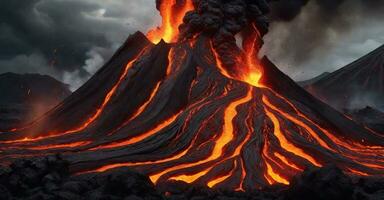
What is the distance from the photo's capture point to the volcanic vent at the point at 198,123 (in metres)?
26.5

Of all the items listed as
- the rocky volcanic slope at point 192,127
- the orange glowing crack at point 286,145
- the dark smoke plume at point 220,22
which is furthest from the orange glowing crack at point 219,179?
the dark smoke plume at point 220,22

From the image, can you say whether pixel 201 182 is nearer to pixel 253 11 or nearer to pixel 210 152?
pixel 210 152

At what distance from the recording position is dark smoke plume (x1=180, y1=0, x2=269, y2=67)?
39.5m

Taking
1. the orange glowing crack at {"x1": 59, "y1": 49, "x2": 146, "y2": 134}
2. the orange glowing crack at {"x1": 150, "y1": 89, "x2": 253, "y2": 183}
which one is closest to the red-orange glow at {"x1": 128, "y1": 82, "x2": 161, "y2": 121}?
the orange glowing crack at {"x1": 59, "y1": 49, "x2": 146, "y2": 134}

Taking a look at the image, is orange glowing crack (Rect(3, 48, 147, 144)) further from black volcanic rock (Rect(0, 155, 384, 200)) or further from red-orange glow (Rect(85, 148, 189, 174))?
black volcanic rock (Rect(0, 155, 384, 200))

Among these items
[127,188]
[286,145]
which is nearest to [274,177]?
[286,145]

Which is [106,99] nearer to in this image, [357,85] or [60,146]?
[60,146]

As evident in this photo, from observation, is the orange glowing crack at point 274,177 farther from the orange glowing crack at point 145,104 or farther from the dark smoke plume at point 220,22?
the dark smoke plume at point 220,22

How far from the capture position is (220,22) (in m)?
39.8

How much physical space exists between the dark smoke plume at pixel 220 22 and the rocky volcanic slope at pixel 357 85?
43367 millimetres

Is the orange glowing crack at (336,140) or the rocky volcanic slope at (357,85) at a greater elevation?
the rocky volcanic slope at (357,85)

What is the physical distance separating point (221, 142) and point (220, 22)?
1294cm

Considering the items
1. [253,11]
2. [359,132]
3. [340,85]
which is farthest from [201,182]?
[340,85]

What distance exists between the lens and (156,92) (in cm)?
3384
